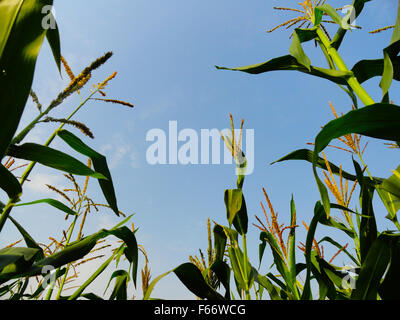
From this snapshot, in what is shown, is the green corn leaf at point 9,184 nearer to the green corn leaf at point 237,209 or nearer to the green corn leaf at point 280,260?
the green corn leaf at point 237,209

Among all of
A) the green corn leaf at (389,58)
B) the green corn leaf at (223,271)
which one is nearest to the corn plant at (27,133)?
the green corn leaf at (223,271)

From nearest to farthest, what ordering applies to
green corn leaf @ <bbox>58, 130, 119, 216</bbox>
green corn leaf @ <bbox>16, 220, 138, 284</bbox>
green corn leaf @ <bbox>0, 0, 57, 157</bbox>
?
green corn leaf @ <bbox>0, 0, 57, 157</bbox> → green corn leaf @ <bbox>16, 220, 138, 284</bbox> → green corn leaf @ <bbox>58, 130, 119, 216</bbox>

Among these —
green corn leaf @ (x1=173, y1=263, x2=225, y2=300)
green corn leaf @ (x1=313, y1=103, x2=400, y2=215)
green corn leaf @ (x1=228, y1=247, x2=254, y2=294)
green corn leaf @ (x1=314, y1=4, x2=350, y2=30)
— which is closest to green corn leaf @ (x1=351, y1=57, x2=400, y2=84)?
green corn leaf @ (x1=314, y1=4, x2=350, y2=30)

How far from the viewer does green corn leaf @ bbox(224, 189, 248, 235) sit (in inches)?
45.9

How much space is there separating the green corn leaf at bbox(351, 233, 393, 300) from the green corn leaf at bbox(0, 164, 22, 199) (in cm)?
101

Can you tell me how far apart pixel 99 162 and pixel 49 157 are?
171 mm

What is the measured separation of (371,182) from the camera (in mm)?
1011

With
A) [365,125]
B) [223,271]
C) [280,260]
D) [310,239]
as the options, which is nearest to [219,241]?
[223,271]

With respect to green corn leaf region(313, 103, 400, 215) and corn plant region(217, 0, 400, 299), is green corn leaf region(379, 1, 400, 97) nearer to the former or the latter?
corn plant region(217, 0, 400, 299)

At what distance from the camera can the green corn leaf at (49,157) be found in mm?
682

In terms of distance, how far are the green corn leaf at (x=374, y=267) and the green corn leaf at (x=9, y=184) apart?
3.30 ft

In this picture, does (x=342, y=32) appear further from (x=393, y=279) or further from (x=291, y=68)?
(x=393, y=279)
